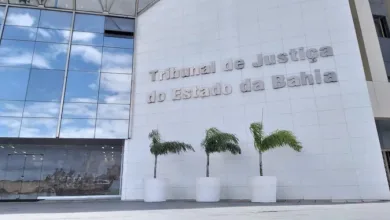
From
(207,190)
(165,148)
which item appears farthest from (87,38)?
(207,190)

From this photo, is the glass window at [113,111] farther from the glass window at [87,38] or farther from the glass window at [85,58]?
the glass window at [87,38]

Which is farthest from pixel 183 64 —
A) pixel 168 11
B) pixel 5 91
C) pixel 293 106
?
pixel 5 91

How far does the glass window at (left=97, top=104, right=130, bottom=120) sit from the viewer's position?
995cm

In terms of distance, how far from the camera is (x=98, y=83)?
10.3 meters

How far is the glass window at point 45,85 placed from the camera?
9729mm

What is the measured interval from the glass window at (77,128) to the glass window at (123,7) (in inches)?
206

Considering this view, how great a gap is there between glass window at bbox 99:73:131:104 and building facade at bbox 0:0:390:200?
0.26 feet

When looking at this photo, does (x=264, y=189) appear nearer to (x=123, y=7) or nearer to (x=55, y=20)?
(x=123, y=7)

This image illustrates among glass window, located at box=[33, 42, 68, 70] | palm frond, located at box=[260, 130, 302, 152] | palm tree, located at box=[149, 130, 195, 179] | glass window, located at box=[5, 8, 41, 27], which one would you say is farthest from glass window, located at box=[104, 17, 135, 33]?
palm frond, located at box=[260, 130, 302, 152]

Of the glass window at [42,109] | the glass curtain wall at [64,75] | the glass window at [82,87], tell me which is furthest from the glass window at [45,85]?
the glass window at [82,87]

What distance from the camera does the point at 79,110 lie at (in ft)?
32.3

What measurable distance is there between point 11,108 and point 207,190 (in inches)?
315

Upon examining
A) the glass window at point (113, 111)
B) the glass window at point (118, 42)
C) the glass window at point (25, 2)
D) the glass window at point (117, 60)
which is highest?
the glass window at point (25, 2)

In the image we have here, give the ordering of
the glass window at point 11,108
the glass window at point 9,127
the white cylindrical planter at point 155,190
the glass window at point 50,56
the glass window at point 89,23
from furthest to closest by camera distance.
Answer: the glass window at point 89,23 < the glass window at point 50,56 < the glass window at point 11,108 < the glass window at point 9,127 < the white cylindrical planter at point 155,190
